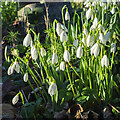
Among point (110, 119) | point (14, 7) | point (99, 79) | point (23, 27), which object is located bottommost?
point (110, 119)

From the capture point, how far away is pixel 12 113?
2125 millimetres

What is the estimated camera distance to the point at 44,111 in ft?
7.11

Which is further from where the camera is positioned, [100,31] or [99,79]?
[99,79]

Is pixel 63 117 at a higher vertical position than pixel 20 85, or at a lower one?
lower

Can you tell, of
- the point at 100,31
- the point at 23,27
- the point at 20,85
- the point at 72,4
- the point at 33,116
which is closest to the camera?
the point at 100,31

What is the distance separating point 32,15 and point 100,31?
9.19ft

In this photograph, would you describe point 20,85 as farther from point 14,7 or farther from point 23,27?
point 14,7

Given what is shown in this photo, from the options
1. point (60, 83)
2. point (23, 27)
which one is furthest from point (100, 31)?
point (23, 27)

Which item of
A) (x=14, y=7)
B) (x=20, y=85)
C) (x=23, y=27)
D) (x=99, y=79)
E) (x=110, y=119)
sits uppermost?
(x=14, y=7)

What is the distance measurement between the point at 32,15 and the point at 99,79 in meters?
2.64

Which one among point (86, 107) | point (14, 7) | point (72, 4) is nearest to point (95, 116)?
point (86, 107)

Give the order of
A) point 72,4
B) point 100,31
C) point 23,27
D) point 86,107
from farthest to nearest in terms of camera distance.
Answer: point 72,4, point 23,27, point 86,107, point 100,31

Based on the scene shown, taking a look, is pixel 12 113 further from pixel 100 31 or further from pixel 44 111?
pixel 100 31

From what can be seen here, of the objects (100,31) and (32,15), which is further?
(32,15)
